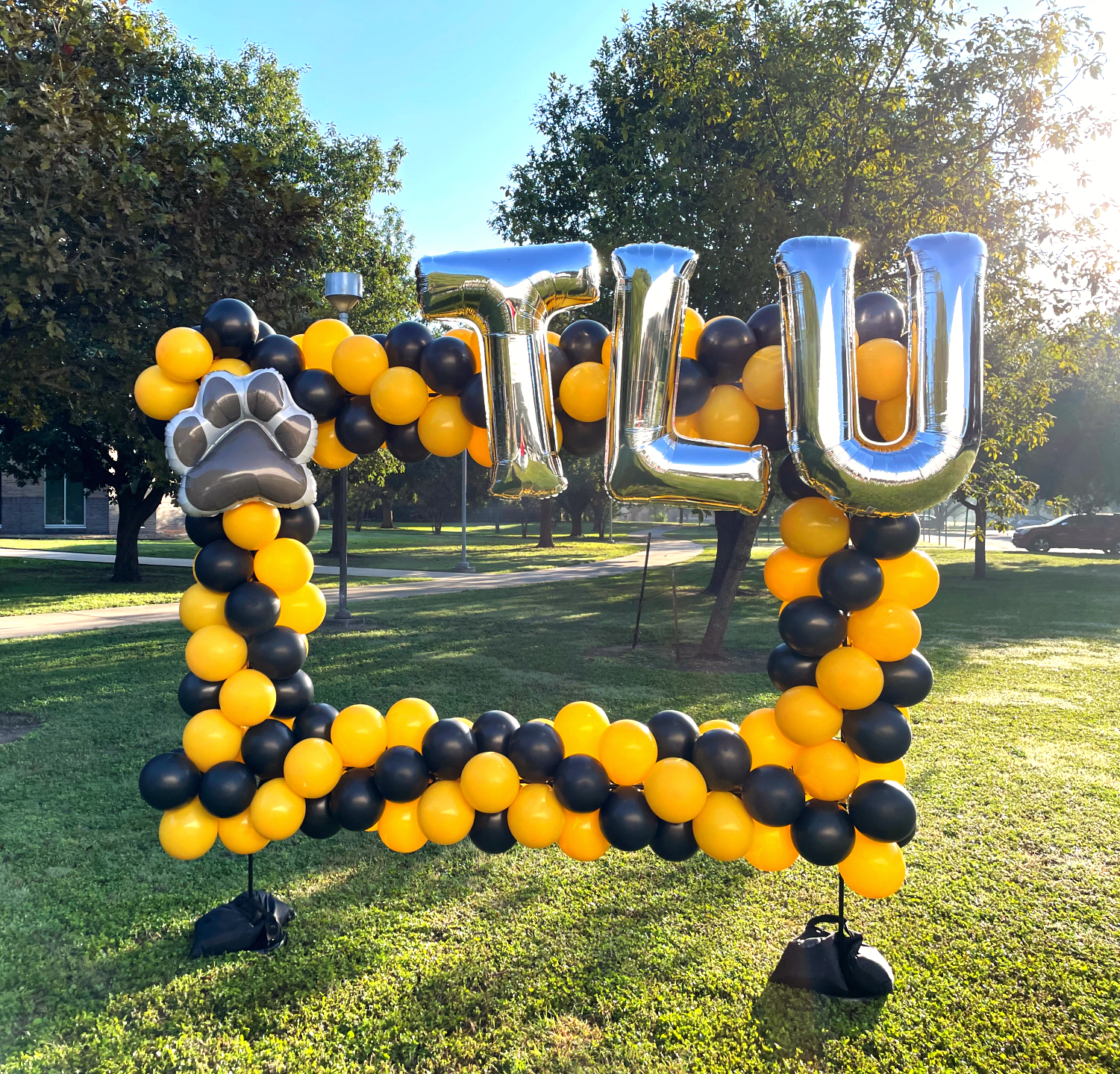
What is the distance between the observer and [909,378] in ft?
9.40

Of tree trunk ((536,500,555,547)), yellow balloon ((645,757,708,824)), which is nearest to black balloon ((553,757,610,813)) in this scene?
yellow balloon ((645,757,708,824))

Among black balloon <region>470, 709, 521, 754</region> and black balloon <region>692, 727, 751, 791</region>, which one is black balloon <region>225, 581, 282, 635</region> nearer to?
black balloon <region>470, 709, 521, 754</region>

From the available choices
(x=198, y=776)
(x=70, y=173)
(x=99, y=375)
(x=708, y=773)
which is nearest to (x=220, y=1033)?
(x=198, y=776)

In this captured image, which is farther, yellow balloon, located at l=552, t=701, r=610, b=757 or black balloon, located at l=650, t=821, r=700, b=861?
yellow balloon, located at l=552, t=701, r=610, b=757

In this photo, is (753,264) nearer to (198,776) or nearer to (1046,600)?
(198,776)

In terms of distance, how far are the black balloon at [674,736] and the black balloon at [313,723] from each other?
153cm

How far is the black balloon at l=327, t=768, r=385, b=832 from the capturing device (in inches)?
132

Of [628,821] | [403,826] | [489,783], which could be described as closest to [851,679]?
[628,821]

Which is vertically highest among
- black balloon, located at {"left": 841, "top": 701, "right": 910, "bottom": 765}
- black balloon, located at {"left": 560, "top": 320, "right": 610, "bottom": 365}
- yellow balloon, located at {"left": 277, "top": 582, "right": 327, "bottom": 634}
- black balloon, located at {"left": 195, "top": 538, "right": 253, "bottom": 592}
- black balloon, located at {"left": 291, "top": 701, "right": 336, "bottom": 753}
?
black balloon, located at {"left": 560, "top": 320, "right": 610, "bottom": 365}

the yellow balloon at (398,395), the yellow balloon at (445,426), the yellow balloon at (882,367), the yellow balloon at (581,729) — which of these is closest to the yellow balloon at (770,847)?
the yellow balloon at (581,729)

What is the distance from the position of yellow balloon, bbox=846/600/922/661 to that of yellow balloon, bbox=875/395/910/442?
2.27ft

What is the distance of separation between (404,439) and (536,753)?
5.03 ft

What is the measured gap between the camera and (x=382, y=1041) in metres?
2.80

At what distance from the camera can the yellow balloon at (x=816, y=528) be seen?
3.06 metres
